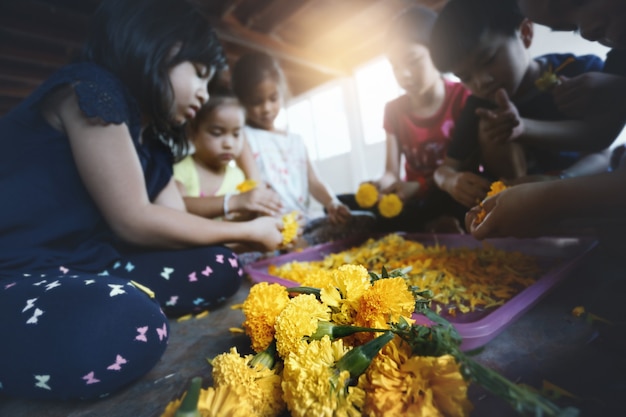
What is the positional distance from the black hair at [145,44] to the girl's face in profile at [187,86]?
2 cm

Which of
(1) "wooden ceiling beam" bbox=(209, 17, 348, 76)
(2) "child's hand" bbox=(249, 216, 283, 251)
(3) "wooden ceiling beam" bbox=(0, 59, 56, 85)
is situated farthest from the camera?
(1) "wooden ceiling beam" bbox=(209, 17, 348, 76)

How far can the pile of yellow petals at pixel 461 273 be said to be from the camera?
29.5 inches

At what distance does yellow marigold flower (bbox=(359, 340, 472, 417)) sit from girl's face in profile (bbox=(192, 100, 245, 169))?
1.64 m

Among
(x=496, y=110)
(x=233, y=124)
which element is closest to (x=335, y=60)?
(x=233, y=124)

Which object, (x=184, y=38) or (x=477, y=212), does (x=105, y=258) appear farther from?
(x=477, y=212)

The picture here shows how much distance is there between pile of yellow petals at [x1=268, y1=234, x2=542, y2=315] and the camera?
75 cm

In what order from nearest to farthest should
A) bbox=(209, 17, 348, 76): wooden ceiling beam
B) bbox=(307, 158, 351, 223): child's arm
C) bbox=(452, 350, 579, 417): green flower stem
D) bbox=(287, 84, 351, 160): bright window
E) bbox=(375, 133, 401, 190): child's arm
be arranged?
bbox=(452, 350, 579, 417): green flower stem
bbox=(375, 133, 401, 190): child's arm
bbox=(307, 158, 351, 223): child's arm
bbox=(209, 17, 348, 76): wooden ceiling beam
bbox=(287, 84, 351, 160): bright window

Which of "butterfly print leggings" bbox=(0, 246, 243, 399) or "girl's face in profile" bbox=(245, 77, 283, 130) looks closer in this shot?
"butterfly print leggings" bbox=(0, 246, 243, 399)

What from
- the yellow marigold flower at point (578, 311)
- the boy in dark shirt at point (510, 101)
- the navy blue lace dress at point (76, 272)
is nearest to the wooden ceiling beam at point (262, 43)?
the navy blue lace dress at point (76, 272)

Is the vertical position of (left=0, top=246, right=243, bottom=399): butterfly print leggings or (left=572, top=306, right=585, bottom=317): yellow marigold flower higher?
(left=0, top=246, right=243, bottom=399): butterfly print leggings

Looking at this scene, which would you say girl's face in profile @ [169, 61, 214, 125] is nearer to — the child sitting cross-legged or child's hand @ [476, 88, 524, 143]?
the child sitting cross-legged

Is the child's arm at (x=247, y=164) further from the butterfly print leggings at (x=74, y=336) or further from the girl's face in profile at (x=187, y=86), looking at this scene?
the butterfly print leggings at (x=74, y=336)

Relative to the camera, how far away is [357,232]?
5.32ft

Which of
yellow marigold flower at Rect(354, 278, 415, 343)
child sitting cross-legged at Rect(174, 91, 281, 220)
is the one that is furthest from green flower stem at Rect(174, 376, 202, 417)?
child sitting cross-legged at Rect(174, 91, 281, 220)
